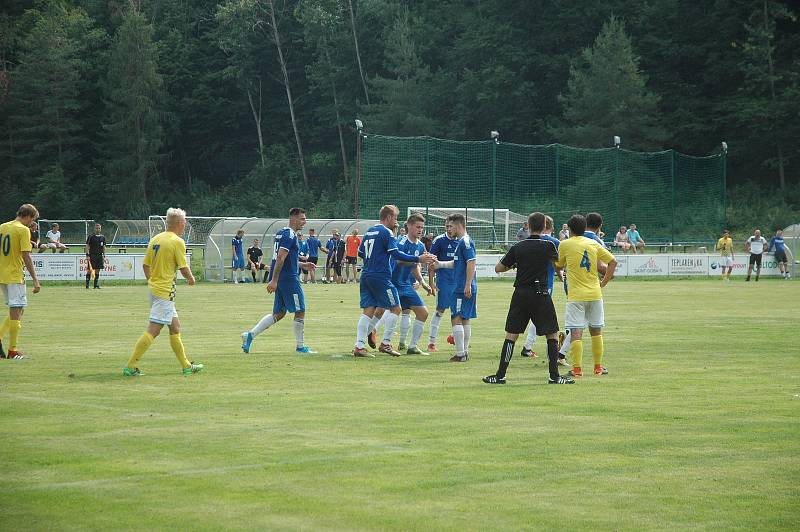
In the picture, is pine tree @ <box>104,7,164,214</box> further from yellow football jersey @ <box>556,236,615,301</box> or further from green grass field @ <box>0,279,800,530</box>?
yellow football jersey @ <box>556,236,615,301</box>

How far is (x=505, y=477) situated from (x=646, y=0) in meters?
75.7

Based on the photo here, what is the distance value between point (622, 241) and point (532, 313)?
115ft

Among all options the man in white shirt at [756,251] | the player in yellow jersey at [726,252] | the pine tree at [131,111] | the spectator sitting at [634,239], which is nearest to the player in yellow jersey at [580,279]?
the man in white shirt at [756,251]

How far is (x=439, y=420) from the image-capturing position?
10.8m

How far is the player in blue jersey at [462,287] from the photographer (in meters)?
15.9

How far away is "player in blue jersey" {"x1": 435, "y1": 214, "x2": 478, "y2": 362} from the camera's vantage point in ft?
52.3

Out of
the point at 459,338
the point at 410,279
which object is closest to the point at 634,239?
the point at 410,279

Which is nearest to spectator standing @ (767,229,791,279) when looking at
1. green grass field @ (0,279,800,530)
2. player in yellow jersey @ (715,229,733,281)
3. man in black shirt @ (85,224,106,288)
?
player in yellow jersey @ (715,229,733,281)

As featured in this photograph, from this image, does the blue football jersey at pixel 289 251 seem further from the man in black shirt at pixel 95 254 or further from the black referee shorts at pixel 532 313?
the man in black shirt at pixel 95 254

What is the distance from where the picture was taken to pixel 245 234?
1773 inches

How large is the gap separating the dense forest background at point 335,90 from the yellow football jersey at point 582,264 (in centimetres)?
5096

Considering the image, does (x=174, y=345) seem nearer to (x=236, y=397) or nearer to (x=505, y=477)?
(x=236, y=397)

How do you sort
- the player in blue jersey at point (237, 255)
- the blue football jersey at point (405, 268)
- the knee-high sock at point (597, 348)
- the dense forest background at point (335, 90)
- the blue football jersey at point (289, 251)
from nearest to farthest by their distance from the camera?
1. the knee-high sock at point (597, 348)
2. the blue football jersey at point (289, 251)
3. the blue football jersey at point (405, 268)
4. the player in blue jersey at point (237, 255)
5. the dense forest background at point (335, 90)

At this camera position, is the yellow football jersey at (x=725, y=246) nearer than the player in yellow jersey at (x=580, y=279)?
No
